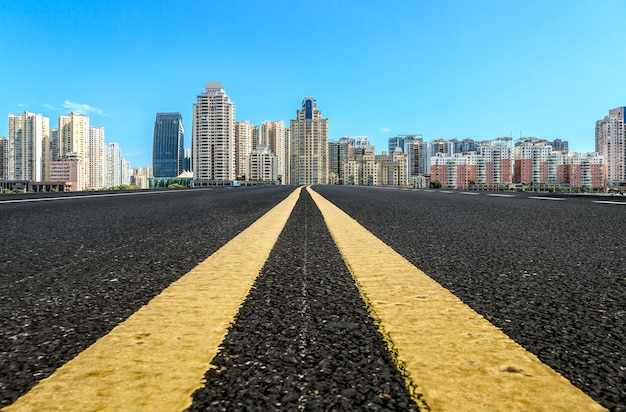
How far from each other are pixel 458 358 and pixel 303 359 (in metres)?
0.32

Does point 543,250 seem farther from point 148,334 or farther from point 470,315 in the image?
point 148,334

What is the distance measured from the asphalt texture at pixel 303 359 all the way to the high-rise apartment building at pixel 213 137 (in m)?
140

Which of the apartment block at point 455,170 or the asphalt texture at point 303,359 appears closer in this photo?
the asphalt texture at point 303,359

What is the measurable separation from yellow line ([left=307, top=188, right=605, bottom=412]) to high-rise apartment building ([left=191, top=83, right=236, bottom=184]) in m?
140

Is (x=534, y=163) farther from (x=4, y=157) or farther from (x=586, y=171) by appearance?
(x=4, y=157)

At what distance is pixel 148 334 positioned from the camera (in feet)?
3.10

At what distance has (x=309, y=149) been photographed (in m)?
167

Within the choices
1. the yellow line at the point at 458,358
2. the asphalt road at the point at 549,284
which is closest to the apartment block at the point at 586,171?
the asphalt road at the point at 549,284

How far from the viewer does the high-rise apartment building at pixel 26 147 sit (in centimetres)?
12269

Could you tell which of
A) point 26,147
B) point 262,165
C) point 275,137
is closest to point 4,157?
point 26,147

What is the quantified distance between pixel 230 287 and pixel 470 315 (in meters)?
0.80

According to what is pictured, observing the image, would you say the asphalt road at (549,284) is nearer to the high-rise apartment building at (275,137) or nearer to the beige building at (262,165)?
the beige building at (262,165)

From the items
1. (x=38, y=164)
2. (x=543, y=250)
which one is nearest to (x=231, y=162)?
(x=38, y=164)

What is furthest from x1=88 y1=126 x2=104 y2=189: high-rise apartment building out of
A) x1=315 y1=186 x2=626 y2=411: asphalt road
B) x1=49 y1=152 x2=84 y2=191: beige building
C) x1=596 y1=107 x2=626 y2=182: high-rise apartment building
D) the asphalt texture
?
x1=596 y1=107 x2=626 y2=182: high-rise apartment building
